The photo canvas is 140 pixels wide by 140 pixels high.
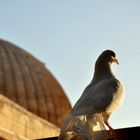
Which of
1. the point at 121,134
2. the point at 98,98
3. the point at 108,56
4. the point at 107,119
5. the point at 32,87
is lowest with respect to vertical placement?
the point at 121,134

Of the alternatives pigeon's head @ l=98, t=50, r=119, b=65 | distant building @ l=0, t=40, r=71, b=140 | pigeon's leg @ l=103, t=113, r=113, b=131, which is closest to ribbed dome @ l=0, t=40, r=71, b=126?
distant building @ l=0, t=40, r=71, b=140

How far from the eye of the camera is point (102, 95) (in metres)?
4.78

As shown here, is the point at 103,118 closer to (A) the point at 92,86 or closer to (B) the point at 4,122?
(A) the point at 92,86

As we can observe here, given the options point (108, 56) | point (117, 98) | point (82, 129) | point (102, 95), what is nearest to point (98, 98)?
point (102, 95)

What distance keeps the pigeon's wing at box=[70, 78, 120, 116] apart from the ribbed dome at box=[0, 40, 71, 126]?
10790mm

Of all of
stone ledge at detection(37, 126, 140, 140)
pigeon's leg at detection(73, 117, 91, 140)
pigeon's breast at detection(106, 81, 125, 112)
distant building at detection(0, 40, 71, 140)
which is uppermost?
distant building at detection(0, 40, 71, 140)

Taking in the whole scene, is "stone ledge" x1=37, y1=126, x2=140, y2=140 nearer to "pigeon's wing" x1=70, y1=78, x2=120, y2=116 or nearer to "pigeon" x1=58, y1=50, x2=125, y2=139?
"pigeon" x1=58, y1=50, x2=125, y2=139

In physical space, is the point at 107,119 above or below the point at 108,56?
below

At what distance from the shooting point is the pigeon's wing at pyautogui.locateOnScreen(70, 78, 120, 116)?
4668 mm

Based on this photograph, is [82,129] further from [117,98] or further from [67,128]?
[117,98]

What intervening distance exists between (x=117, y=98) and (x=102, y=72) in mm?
424

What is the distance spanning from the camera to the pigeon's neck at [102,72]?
5117mm

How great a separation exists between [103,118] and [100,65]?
65 centimetres

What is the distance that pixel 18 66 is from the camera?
17266mm
